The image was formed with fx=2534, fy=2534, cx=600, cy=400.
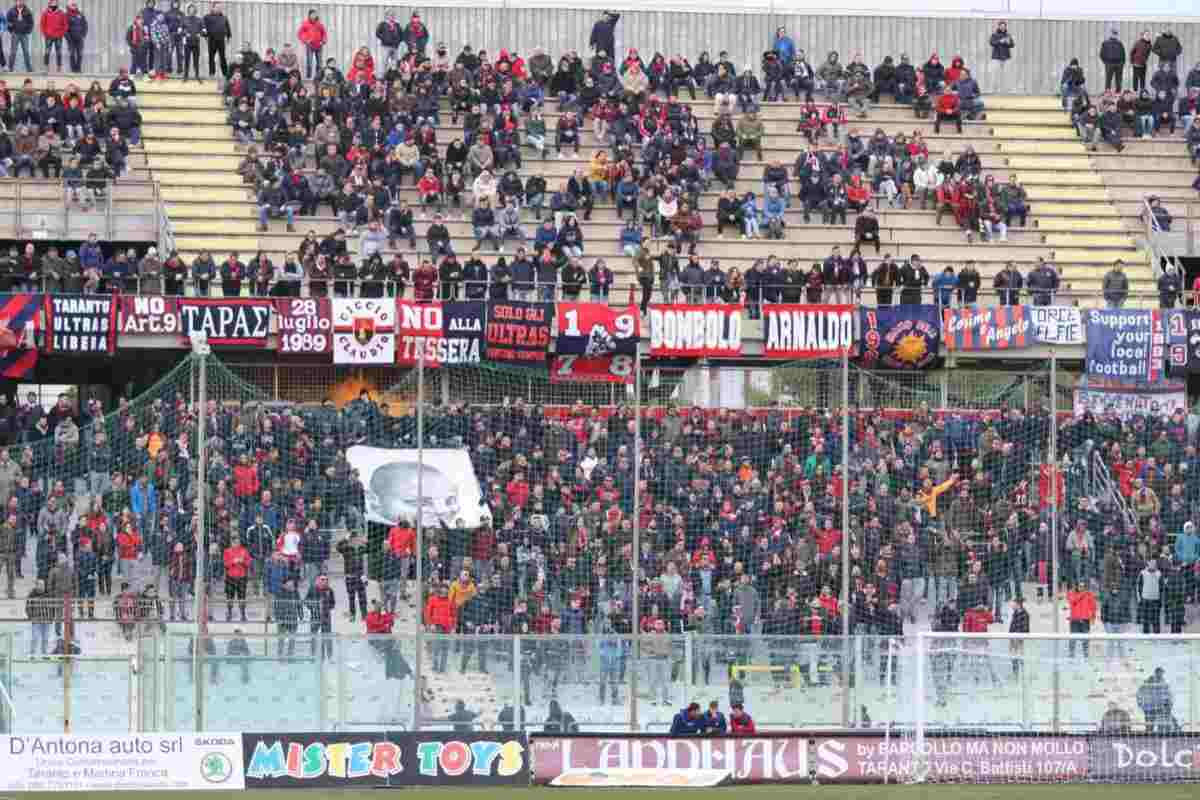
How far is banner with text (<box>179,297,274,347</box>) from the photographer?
44906 millimetres

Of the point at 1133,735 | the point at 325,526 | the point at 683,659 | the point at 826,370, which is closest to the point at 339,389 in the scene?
the point at 325,526

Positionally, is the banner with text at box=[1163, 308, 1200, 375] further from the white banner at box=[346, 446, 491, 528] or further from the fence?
the fence

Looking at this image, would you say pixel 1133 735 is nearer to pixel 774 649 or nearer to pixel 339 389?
pixel 774 649

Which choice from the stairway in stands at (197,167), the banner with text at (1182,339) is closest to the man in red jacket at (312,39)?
the stairway in stands at (197,167)

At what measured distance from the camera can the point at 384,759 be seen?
30.7 m

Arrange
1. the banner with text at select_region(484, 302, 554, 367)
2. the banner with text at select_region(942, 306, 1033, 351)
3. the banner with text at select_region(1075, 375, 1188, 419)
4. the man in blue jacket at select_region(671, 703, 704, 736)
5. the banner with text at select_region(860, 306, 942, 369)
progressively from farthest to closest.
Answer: the banner with text at select_region(942, 306, 1033, 351) → the banner with text at select_region(860, 306, 942, 369) → the banner with text at select_region(484, 302, 554, 367) → the banner with text at select_region(1075, 375, 1188, 419) → the man in blue jacket at select_region(671, 703, 704, 736)

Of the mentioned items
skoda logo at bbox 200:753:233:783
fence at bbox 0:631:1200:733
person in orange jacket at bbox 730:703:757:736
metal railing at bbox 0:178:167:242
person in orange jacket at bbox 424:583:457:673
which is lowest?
skoda logo at bbox 200:753:233:783

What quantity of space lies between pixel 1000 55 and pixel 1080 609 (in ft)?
85.0

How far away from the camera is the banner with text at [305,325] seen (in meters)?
45.0

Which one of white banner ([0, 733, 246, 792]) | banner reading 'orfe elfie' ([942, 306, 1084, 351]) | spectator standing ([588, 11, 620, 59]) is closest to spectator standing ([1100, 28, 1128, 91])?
spectator standing ([588, 11, 620, 59])

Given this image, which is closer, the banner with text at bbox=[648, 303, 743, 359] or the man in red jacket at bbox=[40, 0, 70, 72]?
the banner with text at bbox=[648, 303, 743, 359]

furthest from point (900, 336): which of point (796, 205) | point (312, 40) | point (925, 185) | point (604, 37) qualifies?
point (312, 40)

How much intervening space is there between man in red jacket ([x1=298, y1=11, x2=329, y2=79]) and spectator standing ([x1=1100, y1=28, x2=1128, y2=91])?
1788 cm

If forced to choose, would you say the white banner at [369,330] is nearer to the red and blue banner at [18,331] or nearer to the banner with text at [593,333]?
the banner with text at [593,333]
